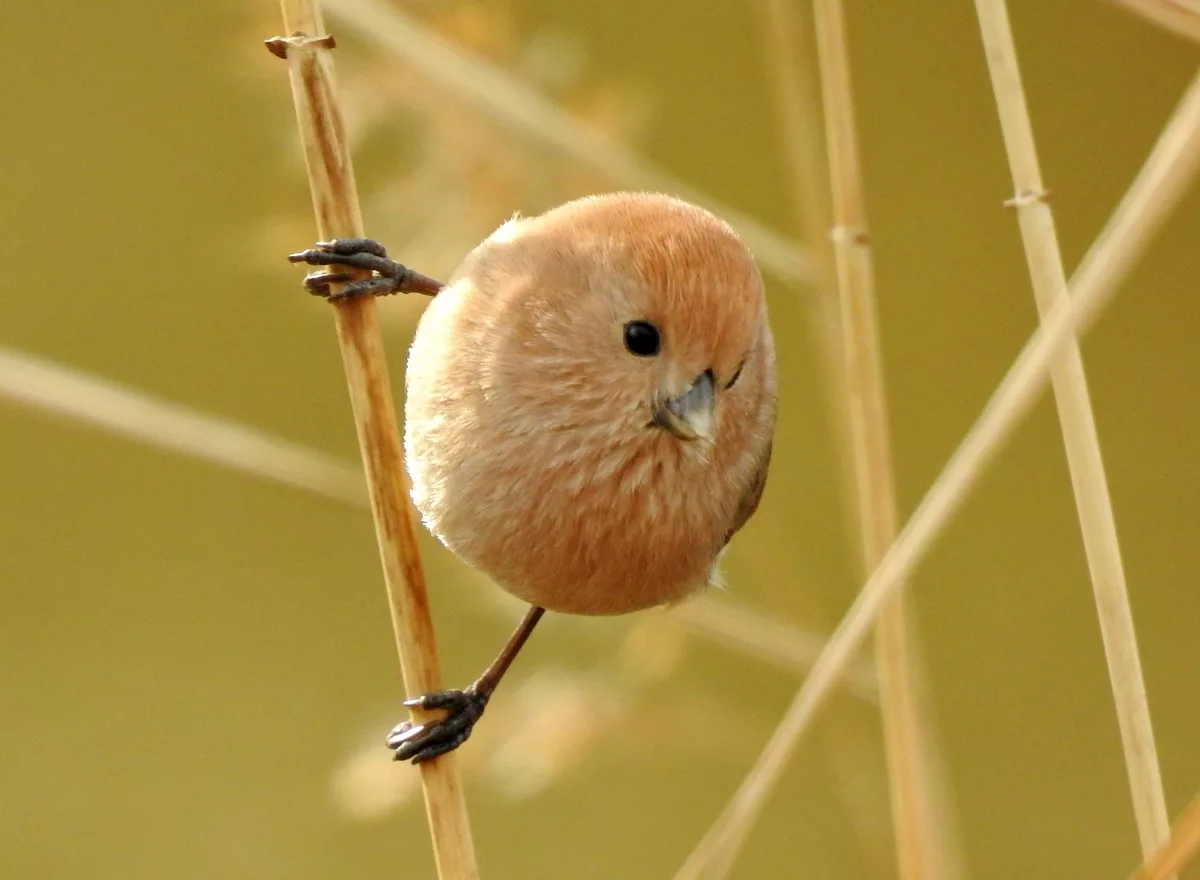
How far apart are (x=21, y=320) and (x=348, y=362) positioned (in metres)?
1.01

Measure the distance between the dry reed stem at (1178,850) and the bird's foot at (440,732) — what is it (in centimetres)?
37

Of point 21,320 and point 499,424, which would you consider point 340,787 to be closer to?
point 499,424

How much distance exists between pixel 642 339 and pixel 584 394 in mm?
43

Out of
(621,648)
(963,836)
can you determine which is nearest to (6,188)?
(621,648)

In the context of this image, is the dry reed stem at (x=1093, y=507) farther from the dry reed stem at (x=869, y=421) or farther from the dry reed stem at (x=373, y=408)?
the dry reed stem at (x=373, y=408)

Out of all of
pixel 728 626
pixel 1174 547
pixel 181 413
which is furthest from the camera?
pixel 1174 547

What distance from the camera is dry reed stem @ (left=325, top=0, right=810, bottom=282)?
740mm

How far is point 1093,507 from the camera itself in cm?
63

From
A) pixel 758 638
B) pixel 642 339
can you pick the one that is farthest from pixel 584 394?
pixel 758 638

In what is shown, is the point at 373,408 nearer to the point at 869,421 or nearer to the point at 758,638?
the point at 869,421

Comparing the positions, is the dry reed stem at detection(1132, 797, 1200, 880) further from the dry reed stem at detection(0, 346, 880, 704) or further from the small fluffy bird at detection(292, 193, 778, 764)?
the dry reed stem at detection(0, 346, 880, 704)

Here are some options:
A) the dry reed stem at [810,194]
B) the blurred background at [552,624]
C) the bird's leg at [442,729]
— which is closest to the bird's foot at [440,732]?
the bird's leg at [442,729]

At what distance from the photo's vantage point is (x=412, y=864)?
160cm

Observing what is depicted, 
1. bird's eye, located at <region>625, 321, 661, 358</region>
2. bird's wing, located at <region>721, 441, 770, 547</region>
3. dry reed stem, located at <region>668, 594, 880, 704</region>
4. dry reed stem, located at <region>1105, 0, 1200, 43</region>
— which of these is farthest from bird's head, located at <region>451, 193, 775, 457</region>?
dry reed stem, located at <region>668, 594, 880, 704</region>
